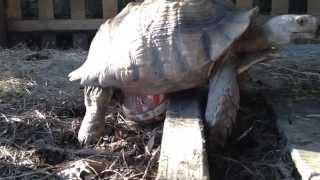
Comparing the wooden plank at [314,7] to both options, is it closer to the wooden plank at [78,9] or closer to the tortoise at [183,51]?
the wooden plank at [78,9]

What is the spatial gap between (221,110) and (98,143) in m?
0.85

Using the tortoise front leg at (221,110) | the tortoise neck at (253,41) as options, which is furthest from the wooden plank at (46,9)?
the tortoise front leg at (221,110)

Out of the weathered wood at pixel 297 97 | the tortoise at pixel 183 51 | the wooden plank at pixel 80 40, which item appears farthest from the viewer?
the wooden plank at pixel 80 40

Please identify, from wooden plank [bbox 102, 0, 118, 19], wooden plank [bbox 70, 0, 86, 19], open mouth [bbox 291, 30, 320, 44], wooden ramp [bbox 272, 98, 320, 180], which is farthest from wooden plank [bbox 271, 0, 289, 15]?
open mouth [bbox 291, 30, 320, 44]

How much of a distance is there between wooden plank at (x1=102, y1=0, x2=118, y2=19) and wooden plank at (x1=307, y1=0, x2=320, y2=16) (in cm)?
198

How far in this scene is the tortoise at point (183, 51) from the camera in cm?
392

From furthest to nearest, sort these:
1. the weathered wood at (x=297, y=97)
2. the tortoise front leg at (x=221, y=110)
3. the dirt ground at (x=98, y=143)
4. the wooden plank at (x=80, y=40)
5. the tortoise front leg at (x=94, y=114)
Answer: the wooden plank at (x=80, y=40) < the tortoise front leg at (x=94, y=114) < the tortoise front leg at (x=221, y=110) < the dirt ground at (x=98, y=143) < the weathered wood at (x=297, y=97)

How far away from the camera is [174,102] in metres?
4.11

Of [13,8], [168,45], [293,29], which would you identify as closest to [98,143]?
[168,45]

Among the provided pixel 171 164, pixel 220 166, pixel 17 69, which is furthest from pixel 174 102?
pixel 17 69

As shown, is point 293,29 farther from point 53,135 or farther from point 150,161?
point 53,135

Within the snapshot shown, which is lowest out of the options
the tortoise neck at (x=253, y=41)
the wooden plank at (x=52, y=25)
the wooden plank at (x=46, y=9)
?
the wooden plank at (x=52, y=25)

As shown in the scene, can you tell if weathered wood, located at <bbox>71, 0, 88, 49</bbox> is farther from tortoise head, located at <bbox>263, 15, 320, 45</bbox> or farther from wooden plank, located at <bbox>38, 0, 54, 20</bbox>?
tortoise head, located at <bbox>263, 15, 320, 45</bbox>

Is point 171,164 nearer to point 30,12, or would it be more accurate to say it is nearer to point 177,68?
point 177,68
